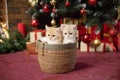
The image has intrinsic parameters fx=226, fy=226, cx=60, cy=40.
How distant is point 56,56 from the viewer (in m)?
1.50

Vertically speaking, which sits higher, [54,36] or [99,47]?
[54,36]

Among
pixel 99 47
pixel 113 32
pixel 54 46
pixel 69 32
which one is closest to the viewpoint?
pixel 54 46

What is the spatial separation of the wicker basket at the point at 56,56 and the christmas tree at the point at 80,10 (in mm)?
665

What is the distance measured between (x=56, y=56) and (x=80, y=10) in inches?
35.6

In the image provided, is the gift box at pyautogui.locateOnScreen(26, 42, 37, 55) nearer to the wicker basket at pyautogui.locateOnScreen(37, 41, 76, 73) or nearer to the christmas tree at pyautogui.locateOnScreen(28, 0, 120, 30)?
the christmas tree at pyautogui.locateOnScreen(28, 0, 120, 30)

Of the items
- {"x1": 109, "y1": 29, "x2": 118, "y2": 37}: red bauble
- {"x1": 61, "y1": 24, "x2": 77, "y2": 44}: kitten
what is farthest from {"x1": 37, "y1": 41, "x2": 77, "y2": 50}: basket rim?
{"x1": 109, "y1": 29, "x2": 118, "y2": 37}: red bauble

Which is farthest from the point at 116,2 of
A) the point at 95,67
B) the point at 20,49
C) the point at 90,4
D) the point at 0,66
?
the point at 0,66

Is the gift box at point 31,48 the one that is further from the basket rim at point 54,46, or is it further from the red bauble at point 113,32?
the red bauble at point 113,32

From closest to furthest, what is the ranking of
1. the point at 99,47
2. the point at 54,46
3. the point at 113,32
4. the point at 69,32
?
1. the point at 54,46
2. the point at 69,32
3. the point at 113,32
4. the point at 99,47

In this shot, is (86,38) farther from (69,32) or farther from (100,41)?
(69,32)

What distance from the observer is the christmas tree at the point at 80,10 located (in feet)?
7.05

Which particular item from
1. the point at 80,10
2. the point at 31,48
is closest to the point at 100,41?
the point at 80,10

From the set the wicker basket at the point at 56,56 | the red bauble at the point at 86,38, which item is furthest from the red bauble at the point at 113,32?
the wicker basket at the point at 56,56

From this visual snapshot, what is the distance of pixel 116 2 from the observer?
7.16 feet
